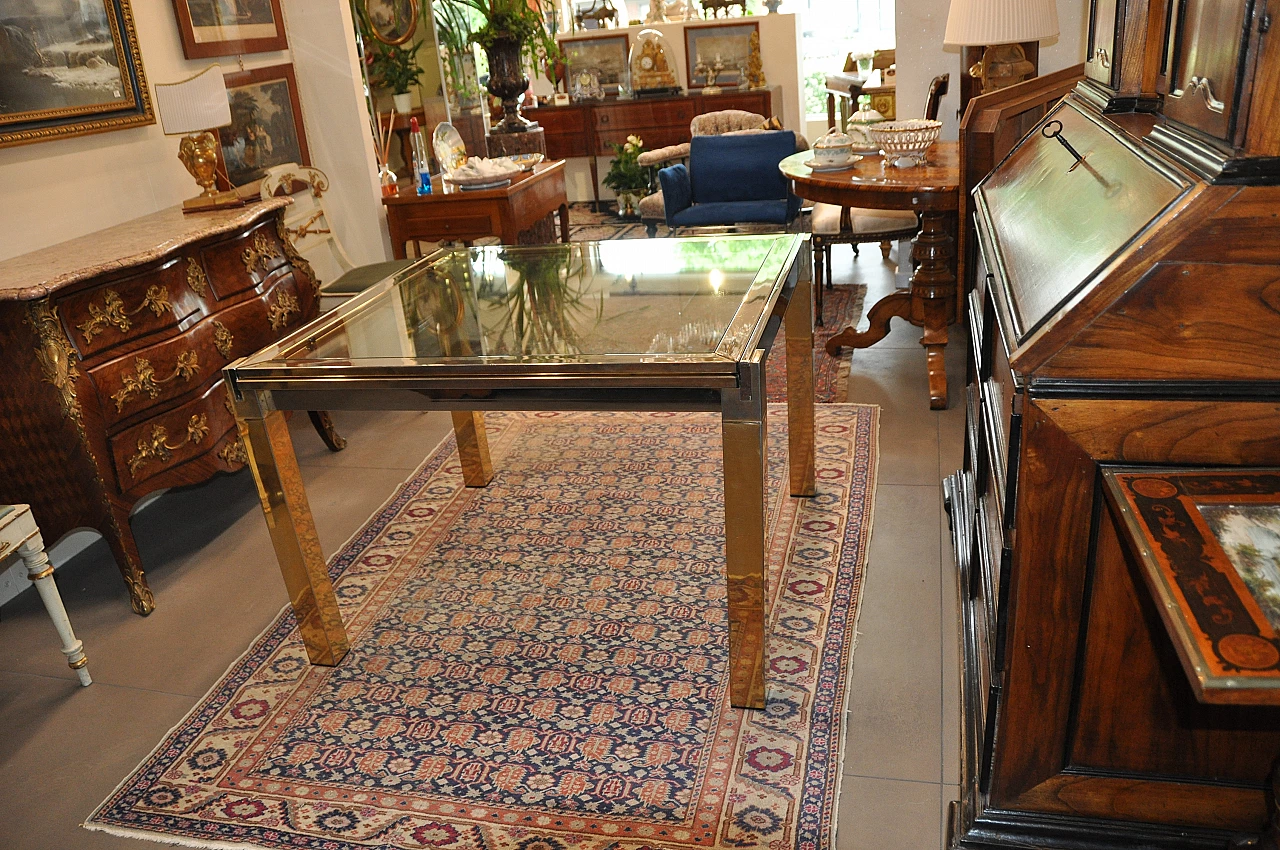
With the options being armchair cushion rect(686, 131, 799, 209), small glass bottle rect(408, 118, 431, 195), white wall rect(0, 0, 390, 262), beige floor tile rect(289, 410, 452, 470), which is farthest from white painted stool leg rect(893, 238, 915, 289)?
white wall rect(0, 0, 390, 262)

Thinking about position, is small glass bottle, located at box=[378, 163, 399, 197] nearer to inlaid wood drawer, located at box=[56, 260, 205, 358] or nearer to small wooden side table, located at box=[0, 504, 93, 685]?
inlaid wood drawer, located at box=[56, 260, 205, 358]

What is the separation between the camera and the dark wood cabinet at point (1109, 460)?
1248mm

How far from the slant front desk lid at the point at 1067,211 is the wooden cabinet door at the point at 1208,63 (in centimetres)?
8

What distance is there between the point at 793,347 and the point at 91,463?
6.86 feet

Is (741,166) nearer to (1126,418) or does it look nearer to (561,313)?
(561,313)

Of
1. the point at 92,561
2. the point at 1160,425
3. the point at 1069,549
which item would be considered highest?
the point at 1160,425

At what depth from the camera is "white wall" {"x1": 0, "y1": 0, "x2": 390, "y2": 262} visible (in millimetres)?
3160

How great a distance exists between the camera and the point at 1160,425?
4.29 ft

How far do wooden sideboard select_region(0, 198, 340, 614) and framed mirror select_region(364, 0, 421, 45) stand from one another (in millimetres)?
2694

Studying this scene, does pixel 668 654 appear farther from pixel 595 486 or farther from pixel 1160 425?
pixel 1160 425

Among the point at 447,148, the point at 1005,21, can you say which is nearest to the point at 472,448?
the point at 447,148

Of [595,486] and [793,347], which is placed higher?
[793,347]

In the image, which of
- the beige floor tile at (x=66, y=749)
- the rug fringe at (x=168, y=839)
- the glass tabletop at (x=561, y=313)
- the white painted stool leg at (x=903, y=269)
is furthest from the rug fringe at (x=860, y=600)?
the white painted stool leg at (x=903, y=269)

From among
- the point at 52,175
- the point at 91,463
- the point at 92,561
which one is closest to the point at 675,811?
the point at 91,463
